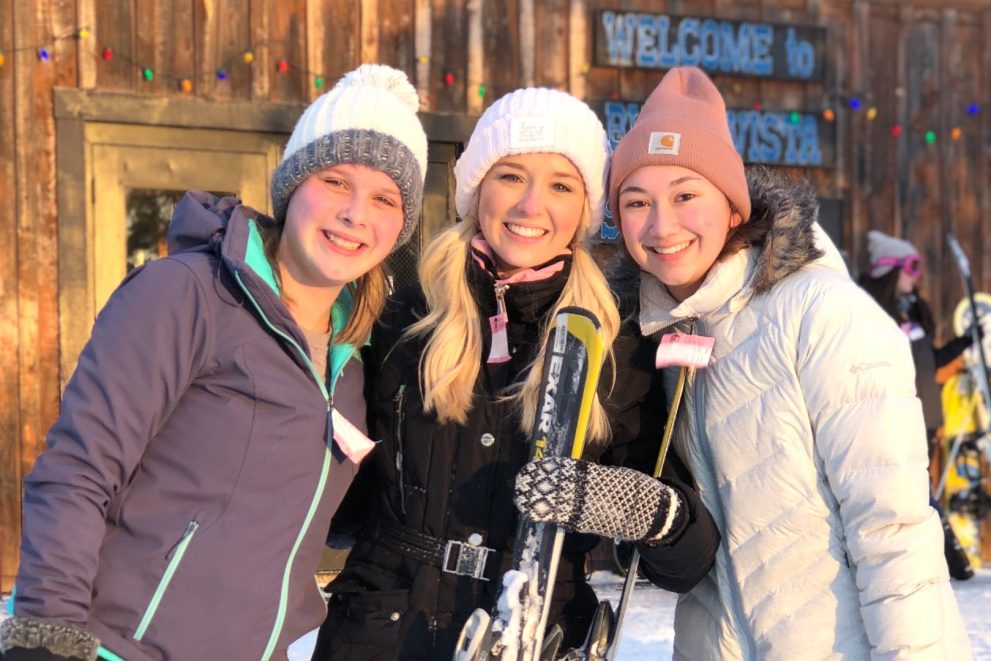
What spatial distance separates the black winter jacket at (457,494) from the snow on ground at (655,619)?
2.44 m

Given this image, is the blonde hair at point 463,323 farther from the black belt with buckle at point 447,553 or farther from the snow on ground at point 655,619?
the snow on ground at point 655,619

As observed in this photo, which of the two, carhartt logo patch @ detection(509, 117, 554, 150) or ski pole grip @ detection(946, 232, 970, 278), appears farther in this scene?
ski pole grip @ detection(946, 232, 970, 278)

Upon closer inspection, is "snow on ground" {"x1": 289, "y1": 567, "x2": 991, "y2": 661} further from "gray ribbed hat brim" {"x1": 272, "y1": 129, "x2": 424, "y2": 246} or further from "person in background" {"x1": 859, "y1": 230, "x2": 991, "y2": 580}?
"gray ribbed hat brim" {"x1": 272, "y1": 129, "x2": 424, "y2": 246}

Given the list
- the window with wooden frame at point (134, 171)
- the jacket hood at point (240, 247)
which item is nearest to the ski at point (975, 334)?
the window with wooden frame at point (134, 171)

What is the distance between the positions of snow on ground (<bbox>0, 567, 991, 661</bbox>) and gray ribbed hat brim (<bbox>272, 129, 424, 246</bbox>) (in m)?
2.68

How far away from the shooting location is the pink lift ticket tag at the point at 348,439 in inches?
82.0

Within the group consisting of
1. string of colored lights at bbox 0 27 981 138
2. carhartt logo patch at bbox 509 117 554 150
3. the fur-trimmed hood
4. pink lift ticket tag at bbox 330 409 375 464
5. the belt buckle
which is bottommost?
the belt buckle

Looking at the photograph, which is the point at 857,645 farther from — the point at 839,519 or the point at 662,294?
the point at 662,294

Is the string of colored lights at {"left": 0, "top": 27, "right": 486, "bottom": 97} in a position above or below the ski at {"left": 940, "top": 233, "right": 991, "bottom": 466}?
above

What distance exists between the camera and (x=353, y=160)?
222cm

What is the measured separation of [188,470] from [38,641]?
14.2 inches

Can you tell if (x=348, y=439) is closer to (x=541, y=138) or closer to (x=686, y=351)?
(x=686, y=351)

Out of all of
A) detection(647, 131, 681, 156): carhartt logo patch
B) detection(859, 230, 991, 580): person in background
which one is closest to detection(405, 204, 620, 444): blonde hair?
detection(647, 131, 681, 156): carhartt logo patch

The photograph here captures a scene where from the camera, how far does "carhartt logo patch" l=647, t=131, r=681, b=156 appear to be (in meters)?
2.26
